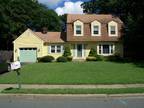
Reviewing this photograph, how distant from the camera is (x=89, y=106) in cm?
1427

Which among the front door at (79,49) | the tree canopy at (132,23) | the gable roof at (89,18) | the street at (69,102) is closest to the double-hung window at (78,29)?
the gable roof at (89,18)

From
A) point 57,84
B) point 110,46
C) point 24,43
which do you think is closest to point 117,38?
point 110,46

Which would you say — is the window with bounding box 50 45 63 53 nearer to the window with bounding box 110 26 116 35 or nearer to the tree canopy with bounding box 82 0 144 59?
the window with bounding box 110 26 116 35

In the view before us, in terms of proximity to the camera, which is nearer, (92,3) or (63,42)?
(63,42)

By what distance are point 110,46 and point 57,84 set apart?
32892mm

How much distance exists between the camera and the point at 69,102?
51.0 ft

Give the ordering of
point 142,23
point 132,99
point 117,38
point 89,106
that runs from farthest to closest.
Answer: point 117,38
point 142,23
point 132,99
point 89,106

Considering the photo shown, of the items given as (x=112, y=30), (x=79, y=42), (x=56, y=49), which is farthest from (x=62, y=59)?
(x=112, y=30)

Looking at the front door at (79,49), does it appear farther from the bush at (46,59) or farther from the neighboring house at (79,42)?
the bush at (46,59)

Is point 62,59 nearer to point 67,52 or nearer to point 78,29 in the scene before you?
point 67,52

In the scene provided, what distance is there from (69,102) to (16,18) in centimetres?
5736

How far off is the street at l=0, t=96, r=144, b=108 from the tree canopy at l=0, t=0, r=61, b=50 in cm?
5063

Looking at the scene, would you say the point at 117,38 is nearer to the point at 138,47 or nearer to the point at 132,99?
the point at 138,47

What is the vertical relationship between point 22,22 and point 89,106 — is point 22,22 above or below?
above
